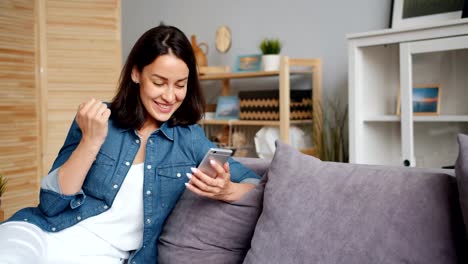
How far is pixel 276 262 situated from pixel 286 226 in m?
0.09

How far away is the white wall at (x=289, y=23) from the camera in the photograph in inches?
126

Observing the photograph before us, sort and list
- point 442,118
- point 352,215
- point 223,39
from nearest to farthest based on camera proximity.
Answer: point 352,215, point 442,118, point 223,39

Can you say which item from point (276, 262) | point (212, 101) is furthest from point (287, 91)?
point (276, 262)

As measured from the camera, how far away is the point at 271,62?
330cm

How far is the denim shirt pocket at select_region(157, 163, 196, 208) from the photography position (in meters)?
1.62

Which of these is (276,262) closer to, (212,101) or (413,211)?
(413,211)

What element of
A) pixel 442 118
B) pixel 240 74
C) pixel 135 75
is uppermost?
pixel 240 74

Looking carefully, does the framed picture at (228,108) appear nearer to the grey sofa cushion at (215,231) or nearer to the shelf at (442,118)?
the shelf at (442,118)

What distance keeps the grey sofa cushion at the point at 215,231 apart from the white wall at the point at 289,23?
1.95 metres

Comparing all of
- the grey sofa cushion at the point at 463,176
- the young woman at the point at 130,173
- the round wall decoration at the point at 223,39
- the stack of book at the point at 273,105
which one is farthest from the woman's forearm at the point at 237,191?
Answer: the round wall decoration at the point at 223,39

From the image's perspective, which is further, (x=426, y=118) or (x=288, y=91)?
(x=288, y=91)

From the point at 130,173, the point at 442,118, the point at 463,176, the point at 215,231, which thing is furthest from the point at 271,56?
the point at 463,176

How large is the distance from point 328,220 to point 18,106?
9.47 feet

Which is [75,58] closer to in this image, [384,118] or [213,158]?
[384,118]
